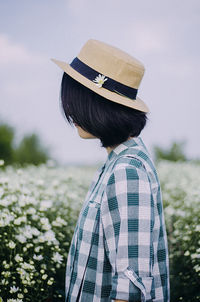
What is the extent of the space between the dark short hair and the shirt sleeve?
241 mm

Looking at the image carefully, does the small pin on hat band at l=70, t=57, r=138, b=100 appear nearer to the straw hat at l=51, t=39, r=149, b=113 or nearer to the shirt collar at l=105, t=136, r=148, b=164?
the straw hat at l=51, t=39, r=149, b=113

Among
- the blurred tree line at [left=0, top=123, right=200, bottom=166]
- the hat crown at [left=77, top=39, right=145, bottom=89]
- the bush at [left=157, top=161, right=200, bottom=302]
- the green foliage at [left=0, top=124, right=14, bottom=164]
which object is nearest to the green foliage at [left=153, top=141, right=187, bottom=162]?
the blurred tree line at [left=0, top=123, right=200, bottom=166]

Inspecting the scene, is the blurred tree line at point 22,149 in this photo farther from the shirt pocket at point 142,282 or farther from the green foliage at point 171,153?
the shirt pocket at point 142,282

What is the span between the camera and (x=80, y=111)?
1604 millimetres

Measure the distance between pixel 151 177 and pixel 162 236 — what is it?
1.02 feet

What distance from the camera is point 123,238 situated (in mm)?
1371

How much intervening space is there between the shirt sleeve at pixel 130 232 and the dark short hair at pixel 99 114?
24 centimetres

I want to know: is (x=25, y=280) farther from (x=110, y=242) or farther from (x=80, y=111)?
(x=80, y=111)

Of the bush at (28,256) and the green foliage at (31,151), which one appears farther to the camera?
the green foliage at (31,151)

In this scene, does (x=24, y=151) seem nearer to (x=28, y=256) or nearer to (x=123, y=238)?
(x=28, y=256)

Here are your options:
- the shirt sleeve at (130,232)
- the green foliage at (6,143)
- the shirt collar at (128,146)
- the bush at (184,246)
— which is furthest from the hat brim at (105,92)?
the green foliage at (6,143)

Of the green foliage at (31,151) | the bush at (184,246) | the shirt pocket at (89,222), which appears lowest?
the green foliage at (31,151)

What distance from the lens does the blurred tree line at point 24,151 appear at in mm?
9289

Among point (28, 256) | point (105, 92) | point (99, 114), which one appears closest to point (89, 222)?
point (99, 114)
